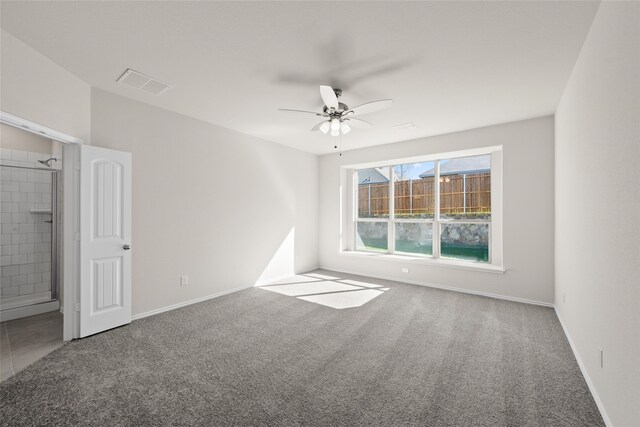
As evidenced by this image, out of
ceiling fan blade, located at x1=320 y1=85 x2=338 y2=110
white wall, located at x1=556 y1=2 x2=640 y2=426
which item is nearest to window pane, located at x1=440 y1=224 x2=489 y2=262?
white wall, located at x1=556 y1=2 x2=640 y2=426

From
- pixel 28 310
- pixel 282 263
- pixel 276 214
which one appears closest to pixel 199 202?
pixel 276 214

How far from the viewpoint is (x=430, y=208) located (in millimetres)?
5301

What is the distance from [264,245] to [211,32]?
12.0 feet

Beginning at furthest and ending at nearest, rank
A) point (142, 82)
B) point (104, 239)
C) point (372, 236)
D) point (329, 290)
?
point (372, 236) < point (329, 290) < point (104, 239) < point (142, 82)

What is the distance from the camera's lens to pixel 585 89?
2271 mm

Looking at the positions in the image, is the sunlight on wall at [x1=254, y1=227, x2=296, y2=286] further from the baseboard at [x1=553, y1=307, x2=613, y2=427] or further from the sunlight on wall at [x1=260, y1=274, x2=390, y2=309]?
the baseboard at [x1=553, y1=307, x2=613, y2=427]

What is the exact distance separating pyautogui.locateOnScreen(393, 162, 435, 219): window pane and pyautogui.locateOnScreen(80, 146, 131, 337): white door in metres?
4.67

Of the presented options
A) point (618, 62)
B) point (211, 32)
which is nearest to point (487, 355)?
point (618, 62)

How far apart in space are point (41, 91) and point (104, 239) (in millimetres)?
1509

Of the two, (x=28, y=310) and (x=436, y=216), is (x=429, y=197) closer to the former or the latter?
(x=436, y=216)

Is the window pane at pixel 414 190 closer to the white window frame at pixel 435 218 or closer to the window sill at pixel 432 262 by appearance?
the white window frame at pixel 435 218

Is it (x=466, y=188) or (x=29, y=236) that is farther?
(x=466, y=188)

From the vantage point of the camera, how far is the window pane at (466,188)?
4691 mm

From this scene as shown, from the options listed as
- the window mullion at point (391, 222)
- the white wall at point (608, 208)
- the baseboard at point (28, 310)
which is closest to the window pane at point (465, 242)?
the window mullion at point (391, 222)
